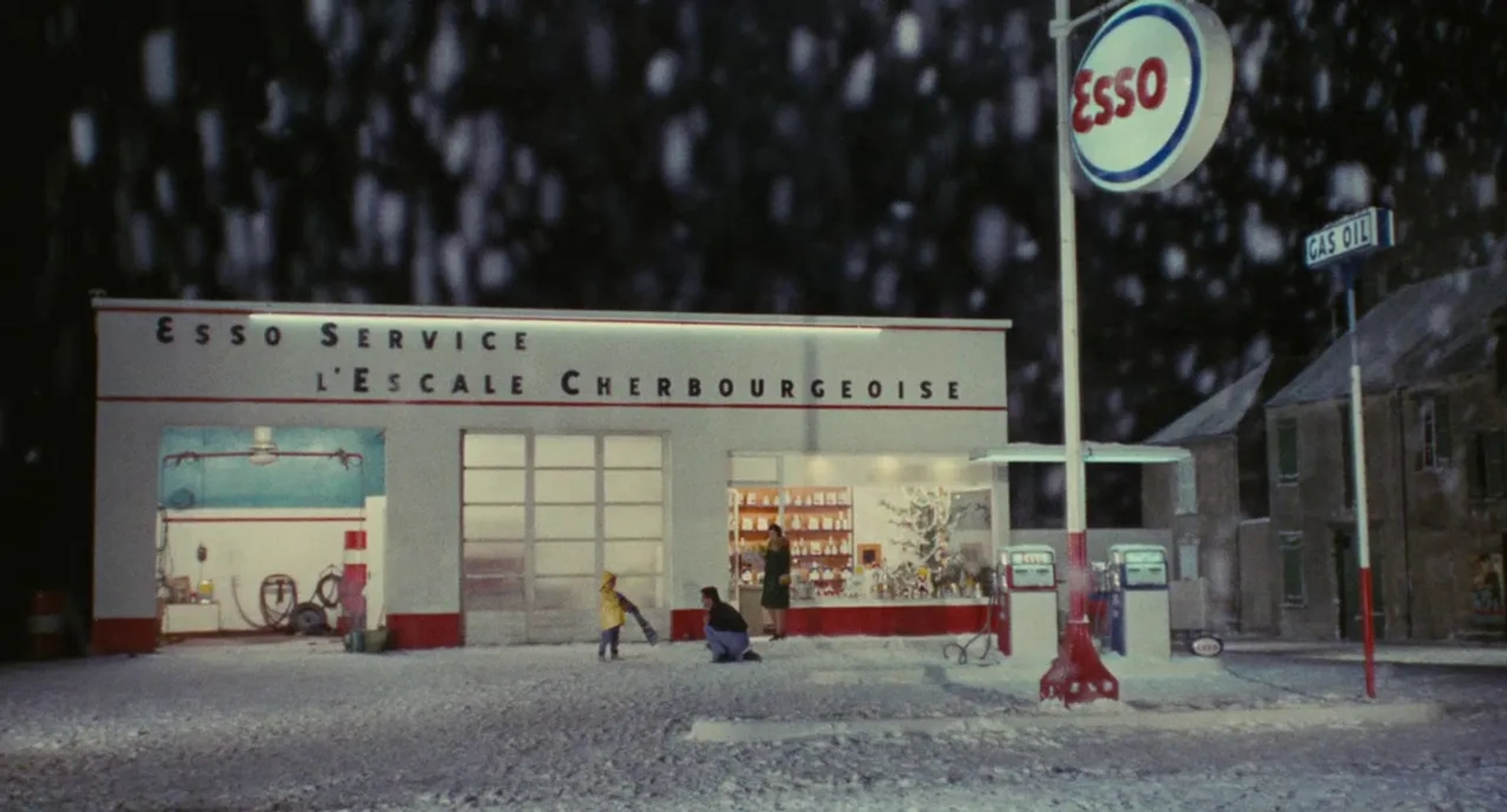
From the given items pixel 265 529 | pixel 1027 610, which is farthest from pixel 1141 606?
pixel 265 529

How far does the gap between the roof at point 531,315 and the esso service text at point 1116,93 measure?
11275 millimetres

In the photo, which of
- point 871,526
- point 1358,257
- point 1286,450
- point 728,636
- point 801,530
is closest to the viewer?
point 1358,257

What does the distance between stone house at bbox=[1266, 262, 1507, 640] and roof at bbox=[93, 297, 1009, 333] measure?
12.4 metres

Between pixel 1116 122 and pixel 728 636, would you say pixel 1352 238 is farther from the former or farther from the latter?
pixel 728 636

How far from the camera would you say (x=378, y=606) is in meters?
27.8

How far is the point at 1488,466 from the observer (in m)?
33.3

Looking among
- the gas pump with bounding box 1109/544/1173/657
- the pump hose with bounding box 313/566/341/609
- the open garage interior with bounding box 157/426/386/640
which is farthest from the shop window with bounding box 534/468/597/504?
the gas pump with bounding box 1109/544/1173/657

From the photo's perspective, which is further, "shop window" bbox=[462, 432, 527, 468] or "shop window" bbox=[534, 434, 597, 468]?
"shop window" bbox=[534, 434, 597, 468]

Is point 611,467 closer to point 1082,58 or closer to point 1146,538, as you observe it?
point 1146,538

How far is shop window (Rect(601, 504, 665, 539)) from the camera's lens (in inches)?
1024

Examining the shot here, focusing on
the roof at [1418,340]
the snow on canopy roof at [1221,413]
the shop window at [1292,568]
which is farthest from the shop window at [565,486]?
the snow on canopy roof at [1221,413]

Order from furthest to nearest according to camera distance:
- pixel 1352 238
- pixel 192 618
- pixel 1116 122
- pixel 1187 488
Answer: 1. pixel 1187 488
2. pixel 192 618
3. pixel 1352 238
4. pixel 1116 122

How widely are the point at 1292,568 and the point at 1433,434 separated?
5956mm

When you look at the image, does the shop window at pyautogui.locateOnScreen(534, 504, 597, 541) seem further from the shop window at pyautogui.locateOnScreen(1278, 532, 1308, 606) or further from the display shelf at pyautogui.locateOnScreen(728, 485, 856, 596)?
the shop window at pyautogui.locateOnScreen(1278, 532, 1308, 606)
